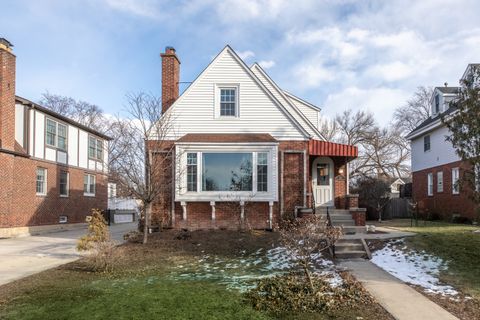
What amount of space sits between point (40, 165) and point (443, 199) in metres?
22.8

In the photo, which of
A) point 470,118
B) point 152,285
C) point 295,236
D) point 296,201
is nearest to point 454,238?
point 470,118

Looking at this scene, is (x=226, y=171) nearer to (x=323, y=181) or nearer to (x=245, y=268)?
(x=323, y=181)

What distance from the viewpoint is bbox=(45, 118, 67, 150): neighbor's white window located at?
22891 mm

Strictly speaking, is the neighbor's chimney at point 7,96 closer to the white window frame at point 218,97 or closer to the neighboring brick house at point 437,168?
the white window frame at point 218,97

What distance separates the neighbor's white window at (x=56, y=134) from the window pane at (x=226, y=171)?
11.5 meters

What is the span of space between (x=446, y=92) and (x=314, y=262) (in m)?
19.5

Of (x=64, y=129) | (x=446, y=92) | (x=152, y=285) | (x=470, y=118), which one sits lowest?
(x=152, y=285)

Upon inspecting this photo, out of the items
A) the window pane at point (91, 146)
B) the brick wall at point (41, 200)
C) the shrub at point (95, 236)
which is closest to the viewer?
the shrub at point (95, 236)

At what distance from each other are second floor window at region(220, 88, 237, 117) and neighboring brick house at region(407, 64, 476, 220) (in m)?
11.8

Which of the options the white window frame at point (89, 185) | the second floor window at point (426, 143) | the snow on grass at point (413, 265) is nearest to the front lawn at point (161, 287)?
the snow on grass at point (413, 265)

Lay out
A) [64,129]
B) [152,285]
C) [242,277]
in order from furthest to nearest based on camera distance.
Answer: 1. [64,129]
2. [242,277]
3. [152,285]

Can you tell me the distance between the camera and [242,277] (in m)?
8.84

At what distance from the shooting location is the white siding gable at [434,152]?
23000mm

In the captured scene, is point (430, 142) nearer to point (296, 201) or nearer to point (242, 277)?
point (296, 201)
